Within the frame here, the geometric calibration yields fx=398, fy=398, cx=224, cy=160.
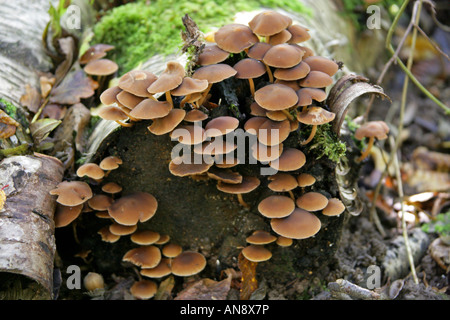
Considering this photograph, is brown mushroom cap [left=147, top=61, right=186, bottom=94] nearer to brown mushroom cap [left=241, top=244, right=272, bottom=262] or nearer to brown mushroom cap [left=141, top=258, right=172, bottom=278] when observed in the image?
brown mushroom cap [left=241, top=244, right=272, bottom=262]

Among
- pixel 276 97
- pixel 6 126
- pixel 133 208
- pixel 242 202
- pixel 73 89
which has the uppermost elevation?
pixel 276 97

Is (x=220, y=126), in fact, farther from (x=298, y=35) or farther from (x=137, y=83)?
(x=298, y=35)

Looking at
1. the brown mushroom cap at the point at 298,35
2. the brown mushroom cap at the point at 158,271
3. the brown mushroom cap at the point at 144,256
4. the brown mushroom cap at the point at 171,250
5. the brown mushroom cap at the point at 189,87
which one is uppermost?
the brown mushroom cap at the point at 298,35

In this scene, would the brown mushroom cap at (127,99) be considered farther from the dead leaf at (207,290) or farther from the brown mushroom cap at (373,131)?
the brown mushroom cap at (373,131)

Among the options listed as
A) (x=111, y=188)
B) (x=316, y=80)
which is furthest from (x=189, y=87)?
(x=111, y=188)

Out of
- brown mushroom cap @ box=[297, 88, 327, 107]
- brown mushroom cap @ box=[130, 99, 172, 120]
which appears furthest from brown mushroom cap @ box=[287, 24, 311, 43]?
brown mushroom cap @ box=[130, 99, 172, 120]

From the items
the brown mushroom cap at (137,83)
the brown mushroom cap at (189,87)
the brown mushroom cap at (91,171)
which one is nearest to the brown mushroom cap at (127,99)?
the brown mushroom cap at (137,83)

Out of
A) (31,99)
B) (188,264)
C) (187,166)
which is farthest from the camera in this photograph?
(31,99)
